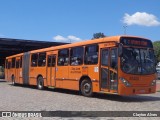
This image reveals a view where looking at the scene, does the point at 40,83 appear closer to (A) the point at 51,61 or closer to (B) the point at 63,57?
(A) the point at 51,61

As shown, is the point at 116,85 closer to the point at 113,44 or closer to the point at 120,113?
the point at 113,44

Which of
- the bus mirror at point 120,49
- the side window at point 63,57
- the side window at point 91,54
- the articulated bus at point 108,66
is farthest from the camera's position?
the side window at point 63,57

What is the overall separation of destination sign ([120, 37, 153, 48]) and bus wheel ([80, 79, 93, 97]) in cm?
291

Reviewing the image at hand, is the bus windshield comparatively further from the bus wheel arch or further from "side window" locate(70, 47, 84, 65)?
"side window" locate(70, 47, 84, 65)

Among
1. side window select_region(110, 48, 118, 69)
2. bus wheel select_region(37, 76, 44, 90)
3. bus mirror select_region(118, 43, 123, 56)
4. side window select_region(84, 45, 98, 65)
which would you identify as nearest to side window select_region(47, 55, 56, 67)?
bus wheel select_region(37, 76, 44, 90)

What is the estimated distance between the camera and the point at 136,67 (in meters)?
15.4

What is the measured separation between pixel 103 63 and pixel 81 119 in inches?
251

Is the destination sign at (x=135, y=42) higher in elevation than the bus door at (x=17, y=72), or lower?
higher

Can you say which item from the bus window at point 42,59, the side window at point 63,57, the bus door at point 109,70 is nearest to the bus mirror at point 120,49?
the bus door at point 109,70

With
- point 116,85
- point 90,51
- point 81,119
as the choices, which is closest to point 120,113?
point 81,119

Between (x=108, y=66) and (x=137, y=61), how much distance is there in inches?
50.0

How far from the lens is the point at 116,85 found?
15148 mm

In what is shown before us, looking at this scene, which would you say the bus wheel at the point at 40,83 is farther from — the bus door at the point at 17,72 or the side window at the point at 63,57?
the bus door at the point at 17,72

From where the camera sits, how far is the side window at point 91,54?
16641mm
